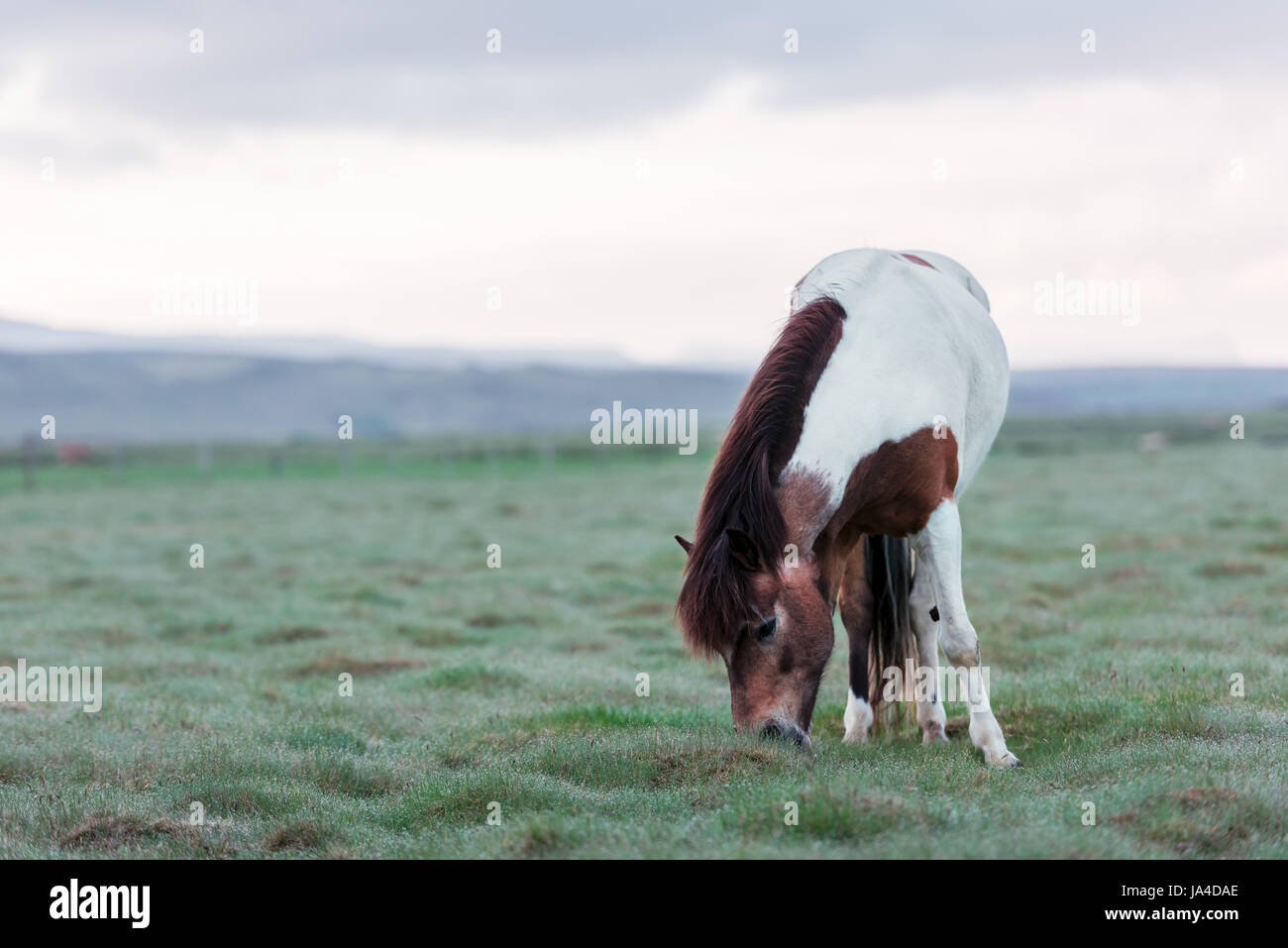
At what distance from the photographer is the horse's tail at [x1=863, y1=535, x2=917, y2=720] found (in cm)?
677

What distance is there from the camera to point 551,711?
279 inches

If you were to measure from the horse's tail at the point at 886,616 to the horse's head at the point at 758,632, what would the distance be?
61.3 inches

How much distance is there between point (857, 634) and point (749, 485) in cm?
183

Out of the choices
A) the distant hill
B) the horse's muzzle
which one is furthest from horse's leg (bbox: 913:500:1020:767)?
the distant hill

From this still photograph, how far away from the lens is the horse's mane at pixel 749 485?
5.20 meters

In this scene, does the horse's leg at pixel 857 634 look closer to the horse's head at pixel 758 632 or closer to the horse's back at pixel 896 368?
the horse's back at pixel 896 368

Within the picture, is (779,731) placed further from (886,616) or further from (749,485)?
(886,616)

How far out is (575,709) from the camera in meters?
7.03

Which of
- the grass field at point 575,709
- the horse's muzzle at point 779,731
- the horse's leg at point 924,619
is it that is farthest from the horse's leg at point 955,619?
the horse's muzzle at point 779,731

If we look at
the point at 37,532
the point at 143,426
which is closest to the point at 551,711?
the point at 37,532

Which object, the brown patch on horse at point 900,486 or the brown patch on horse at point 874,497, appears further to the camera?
the brown patch on horse at point 900,486

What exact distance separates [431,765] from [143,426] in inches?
5905

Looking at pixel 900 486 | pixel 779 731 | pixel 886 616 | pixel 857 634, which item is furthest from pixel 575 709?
pixel 900 486
